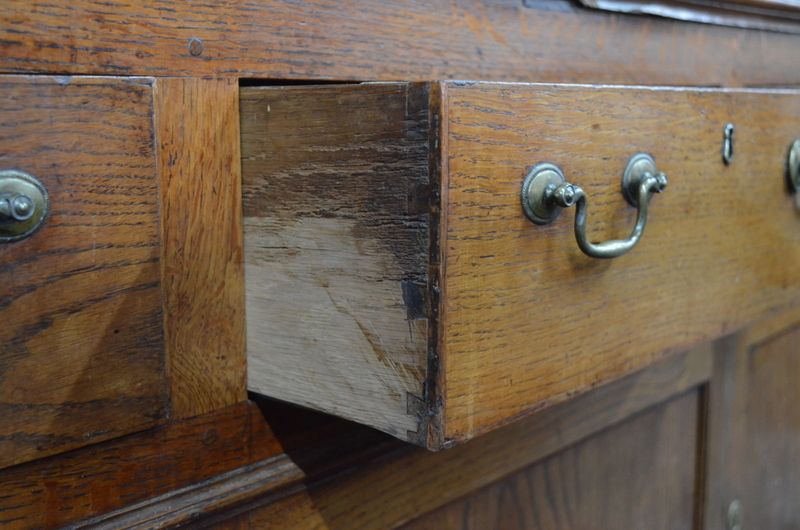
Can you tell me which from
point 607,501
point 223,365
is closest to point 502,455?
point 607,501

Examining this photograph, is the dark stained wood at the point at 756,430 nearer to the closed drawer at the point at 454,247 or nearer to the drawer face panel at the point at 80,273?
the closed drawer at the point at 454,247

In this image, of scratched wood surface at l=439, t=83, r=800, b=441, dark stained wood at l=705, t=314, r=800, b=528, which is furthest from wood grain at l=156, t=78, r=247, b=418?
dark stained wood at l=705, t=314, r=800, b=528

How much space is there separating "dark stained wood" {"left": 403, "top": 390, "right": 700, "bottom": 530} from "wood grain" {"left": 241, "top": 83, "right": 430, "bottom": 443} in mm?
225

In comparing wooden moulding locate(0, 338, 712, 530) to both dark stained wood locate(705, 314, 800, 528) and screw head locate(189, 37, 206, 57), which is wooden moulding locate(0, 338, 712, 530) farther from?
dark stained wood locate(705, 314, 800, 528)

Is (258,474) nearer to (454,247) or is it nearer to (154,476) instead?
(154,476)

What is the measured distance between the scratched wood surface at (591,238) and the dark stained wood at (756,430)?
0.33 meters

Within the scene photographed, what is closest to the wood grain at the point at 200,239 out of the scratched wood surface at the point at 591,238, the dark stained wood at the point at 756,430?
the scratched wood surface at the point at 591,238

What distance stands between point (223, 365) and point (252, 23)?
19 centimetres

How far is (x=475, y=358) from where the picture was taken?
1.06ft

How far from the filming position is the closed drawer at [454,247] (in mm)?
307

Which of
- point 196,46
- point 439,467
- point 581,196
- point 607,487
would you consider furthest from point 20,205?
point 607,487

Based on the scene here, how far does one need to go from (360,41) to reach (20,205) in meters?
0.22

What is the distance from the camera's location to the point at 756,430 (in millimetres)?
900

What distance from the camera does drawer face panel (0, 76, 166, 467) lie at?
312 mm
